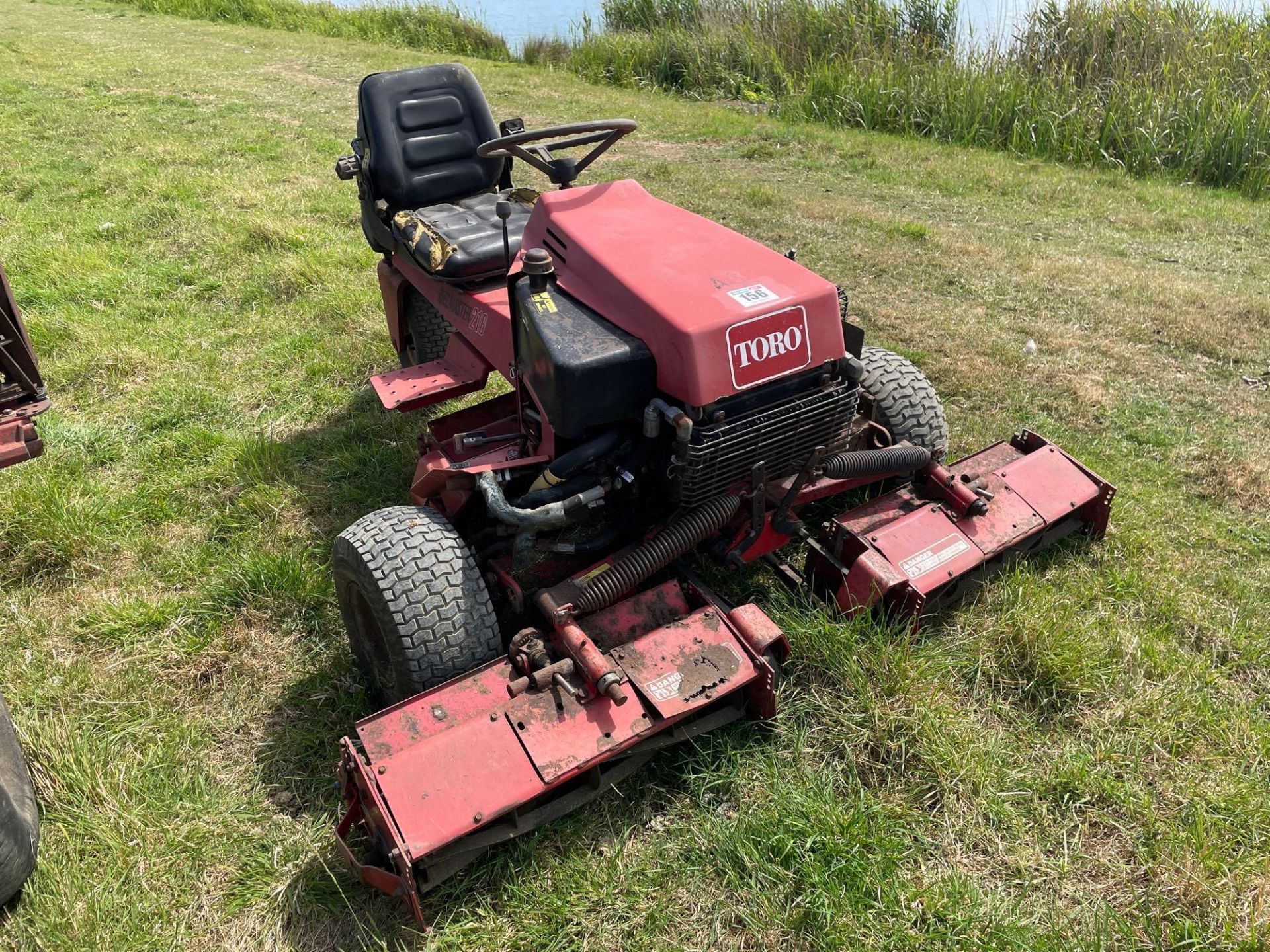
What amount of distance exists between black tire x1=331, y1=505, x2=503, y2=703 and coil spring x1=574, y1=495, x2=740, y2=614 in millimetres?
303

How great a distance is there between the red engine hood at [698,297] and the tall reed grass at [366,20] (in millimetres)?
12719

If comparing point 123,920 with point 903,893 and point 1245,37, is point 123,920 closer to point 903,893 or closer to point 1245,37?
point 903,893

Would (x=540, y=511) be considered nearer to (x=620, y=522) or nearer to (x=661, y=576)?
(x=620, y=522)

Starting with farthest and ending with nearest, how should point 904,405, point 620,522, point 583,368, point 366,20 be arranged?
point 366,20 → point 904,405 → point 620,522 → point 583,368

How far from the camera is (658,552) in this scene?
98.3 inches

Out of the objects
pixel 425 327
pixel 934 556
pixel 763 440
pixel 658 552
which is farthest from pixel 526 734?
pixel 425 327

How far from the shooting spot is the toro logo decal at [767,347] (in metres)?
2.24

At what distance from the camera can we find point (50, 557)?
325 cm

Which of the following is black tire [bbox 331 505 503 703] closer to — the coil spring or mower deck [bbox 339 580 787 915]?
mower deck [bbox 339 580 787 915]

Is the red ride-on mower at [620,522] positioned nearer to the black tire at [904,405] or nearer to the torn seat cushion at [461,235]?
the black tire at [904,405]

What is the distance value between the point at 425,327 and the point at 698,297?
216 centimetres

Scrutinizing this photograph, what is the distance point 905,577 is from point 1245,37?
8881 mm

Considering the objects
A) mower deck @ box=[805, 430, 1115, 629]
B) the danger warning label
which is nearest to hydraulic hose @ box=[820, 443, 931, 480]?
mower deck @ box=[805, 430, 1115, 629]

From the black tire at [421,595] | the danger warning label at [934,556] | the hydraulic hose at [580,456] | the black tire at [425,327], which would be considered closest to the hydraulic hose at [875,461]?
the danger warning label at [934,556]
